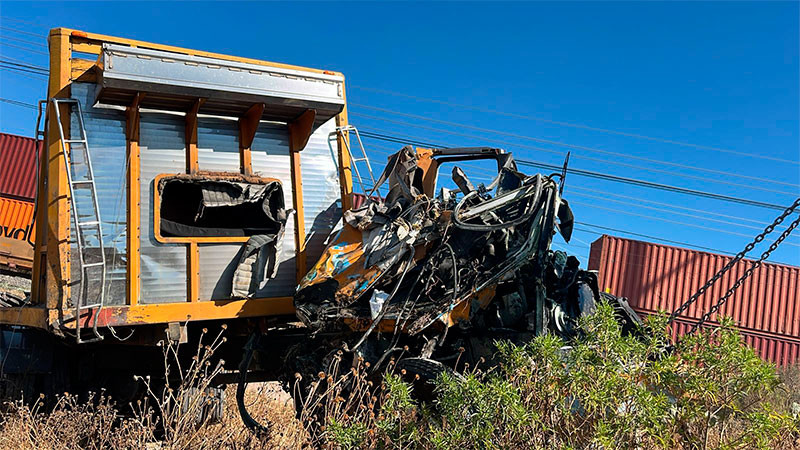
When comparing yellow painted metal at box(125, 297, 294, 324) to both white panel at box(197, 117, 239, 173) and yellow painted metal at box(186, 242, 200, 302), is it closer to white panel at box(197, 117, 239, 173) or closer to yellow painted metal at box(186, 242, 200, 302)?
yellow painted metal at box(186, 242, 200, 302)

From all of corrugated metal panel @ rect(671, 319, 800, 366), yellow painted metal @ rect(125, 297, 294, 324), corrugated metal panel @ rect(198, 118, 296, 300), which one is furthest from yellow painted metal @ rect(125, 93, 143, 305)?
corrugated metal panel @ rect(671, 319, 800, 366)

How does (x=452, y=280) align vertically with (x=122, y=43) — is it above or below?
below

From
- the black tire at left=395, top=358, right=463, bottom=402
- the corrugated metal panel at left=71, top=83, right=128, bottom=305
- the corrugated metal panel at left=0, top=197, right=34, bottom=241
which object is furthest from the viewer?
the corrugated metal panel at left=0, top=197, right=34, bottom=241

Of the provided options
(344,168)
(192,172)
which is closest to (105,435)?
(192,172)

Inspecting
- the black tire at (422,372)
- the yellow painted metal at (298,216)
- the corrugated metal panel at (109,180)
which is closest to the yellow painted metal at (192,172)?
the corrugated metal panel at (109,180)

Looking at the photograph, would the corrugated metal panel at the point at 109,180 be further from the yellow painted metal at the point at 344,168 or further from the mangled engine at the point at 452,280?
the yellow painted metal at the point at 344,168

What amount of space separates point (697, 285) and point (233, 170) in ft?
53.6

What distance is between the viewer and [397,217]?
5.73m

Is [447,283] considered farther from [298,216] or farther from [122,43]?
[122,43]

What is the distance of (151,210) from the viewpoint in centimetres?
591

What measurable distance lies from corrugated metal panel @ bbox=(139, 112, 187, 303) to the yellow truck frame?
0.05m

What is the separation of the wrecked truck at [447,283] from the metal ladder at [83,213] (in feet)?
5.43

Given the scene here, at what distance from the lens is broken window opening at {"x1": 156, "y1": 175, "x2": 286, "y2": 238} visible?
20.1 feet

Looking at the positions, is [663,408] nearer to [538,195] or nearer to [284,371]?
[538,195]
